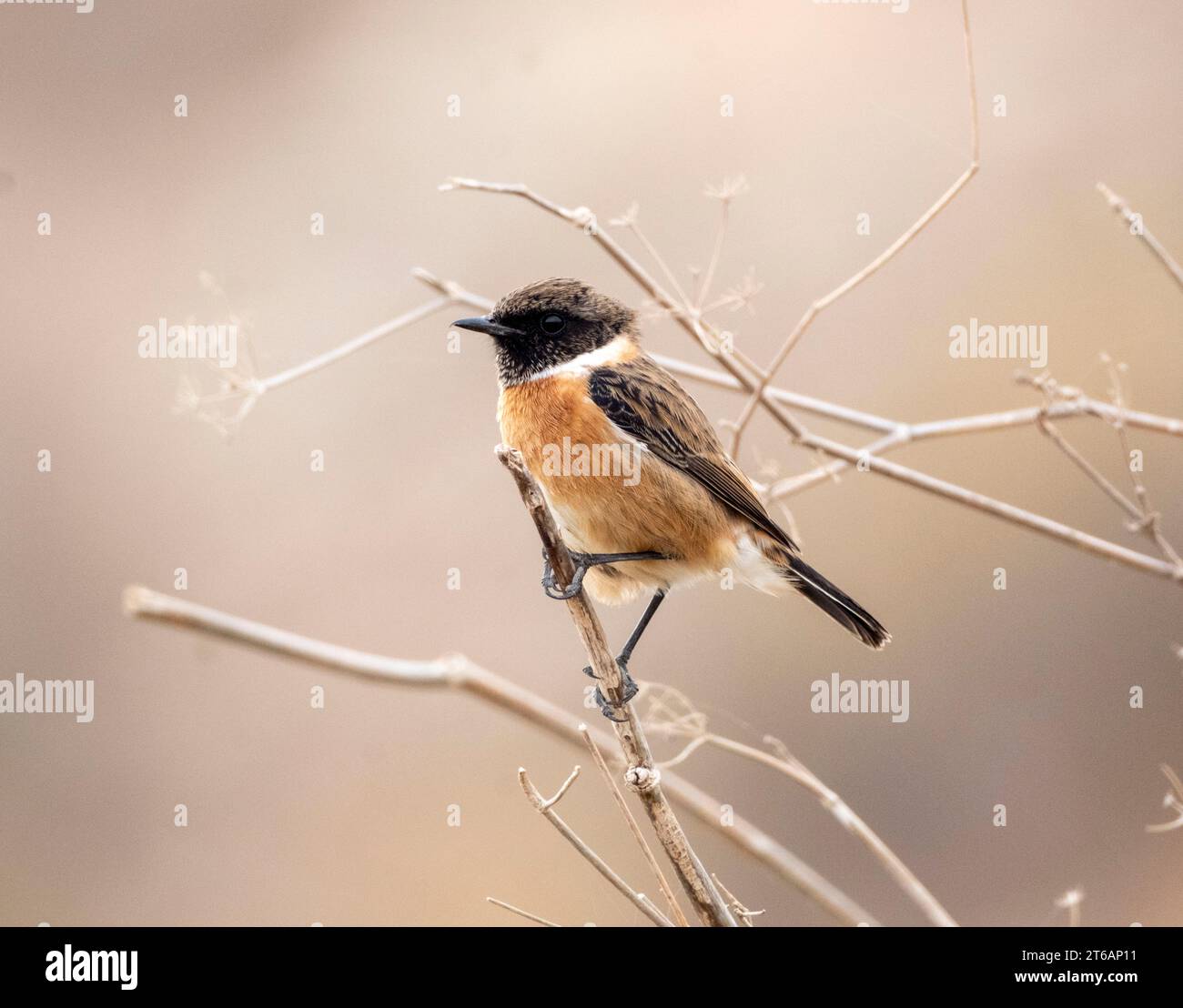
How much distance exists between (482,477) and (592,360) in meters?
4.00

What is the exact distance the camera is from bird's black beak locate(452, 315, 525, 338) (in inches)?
181

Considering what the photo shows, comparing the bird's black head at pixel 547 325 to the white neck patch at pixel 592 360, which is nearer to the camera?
the bird's black head at pixel 547 325

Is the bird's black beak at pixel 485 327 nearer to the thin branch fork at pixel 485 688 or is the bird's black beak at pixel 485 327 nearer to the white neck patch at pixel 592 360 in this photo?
the white neck patch at pixel 592 360

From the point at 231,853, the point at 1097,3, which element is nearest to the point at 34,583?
the point at 231,853

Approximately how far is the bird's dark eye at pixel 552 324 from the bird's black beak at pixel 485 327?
114 millimetres

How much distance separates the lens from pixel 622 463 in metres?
4.62

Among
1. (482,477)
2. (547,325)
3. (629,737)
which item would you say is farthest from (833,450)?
(482,477)

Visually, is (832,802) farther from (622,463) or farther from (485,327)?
(485,327)

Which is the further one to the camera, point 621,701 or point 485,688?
point 621,701

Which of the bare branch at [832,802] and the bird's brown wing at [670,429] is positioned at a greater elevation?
the bird's brown wing at [670,429]

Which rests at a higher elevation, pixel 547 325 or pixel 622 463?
pixel 547 325

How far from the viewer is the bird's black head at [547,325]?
4734 millimetres

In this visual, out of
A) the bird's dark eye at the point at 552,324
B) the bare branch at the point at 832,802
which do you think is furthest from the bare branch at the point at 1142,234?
the bird's dark eye at the point at 552,324

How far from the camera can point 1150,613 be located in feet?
27.2
